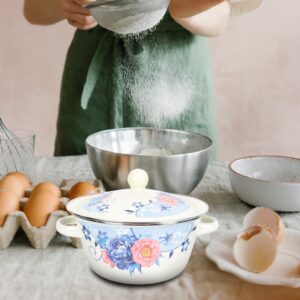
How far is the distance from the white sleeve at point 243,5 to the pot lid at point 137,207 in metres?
0.67

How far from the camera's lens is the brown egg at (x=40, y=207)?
671mm

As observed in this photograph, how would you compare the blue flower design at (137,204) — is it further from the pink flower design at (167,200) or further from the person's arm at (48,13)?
the person's arm at (48,13)

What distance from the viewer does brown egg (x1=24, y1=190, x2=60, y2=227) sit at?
26.4 inches

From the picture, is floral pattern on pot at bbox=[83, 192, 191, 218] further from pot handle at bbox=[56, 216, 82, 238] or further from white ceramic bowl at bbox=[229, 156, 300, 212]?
white ceramic bowl at bbox=[229, 156, 300, 212]

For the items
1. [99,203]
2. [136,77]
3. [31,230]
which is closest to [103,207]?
[99,203]

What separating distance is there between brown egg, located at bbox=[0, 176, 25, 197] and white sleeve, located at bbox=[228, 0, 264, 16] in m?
0.65

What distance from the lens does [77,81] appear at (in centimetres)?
121

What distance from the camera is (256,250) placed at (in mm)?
591

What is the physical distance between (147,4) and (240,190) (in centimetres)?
32

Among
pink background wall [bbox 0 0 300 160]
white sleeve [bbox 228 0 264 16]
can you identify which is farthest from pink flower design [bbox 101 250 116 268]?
pink background wall [bbox 0 0 300 160]

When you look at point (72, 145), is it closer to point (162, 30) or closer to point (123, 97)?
point (123, 97)

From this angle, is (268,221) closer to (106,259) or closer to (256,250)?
(256,250)

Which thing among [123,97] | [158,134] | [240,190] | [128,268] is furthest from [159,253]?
[123,97]

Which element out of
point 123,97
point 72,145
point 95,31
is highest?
point 95,31
